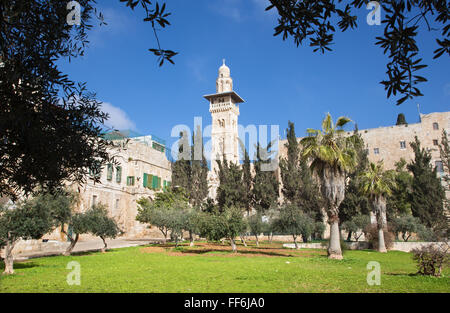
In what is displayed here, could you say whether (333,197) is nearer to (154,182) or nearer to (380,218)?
(380,218)

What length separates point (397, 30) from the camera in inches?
133

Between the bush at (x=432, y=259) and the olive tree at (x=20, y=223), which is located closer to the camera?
the bush at (x=432, y=259)

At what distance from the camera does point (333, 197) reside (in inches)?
618

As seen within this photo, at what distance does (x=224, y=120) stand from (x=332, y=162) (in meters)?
42.5

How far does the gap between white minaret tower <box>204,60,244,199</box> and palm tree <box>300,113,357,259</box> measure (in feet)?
124

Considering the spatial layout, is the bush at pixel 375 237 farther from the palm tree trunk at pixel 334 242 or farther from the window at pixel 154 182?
the window at pixel 154 182

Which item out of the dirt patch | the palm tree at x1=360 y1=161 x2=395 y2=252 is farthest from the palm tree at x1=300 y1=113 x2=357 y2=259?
the palm tree at x1=360 y1=161 x2=395 y2=252

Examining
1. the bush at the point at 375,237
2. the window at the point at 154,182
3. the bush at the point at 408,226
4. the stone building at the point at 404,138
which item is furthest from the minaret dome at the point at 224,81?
the bush at the point at 375,237

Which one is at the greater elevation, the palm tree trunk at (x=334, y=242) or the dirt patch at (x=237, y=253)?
the palm tree trunk at (x=334, y=242)

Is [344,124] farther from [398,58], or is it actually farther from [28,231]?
[28,231]

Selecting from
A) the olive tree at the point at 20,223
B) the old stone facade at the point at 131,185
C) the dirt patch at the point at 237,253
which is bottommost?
the dirt patch at the point at 237,253

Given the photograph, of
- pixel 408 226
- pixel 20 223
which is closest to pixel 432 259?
pixel 20 223

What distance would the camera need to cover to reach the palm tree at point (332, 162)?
1559cm

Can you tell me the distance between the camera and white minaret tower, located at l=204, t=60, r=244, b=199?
55.5 metres
